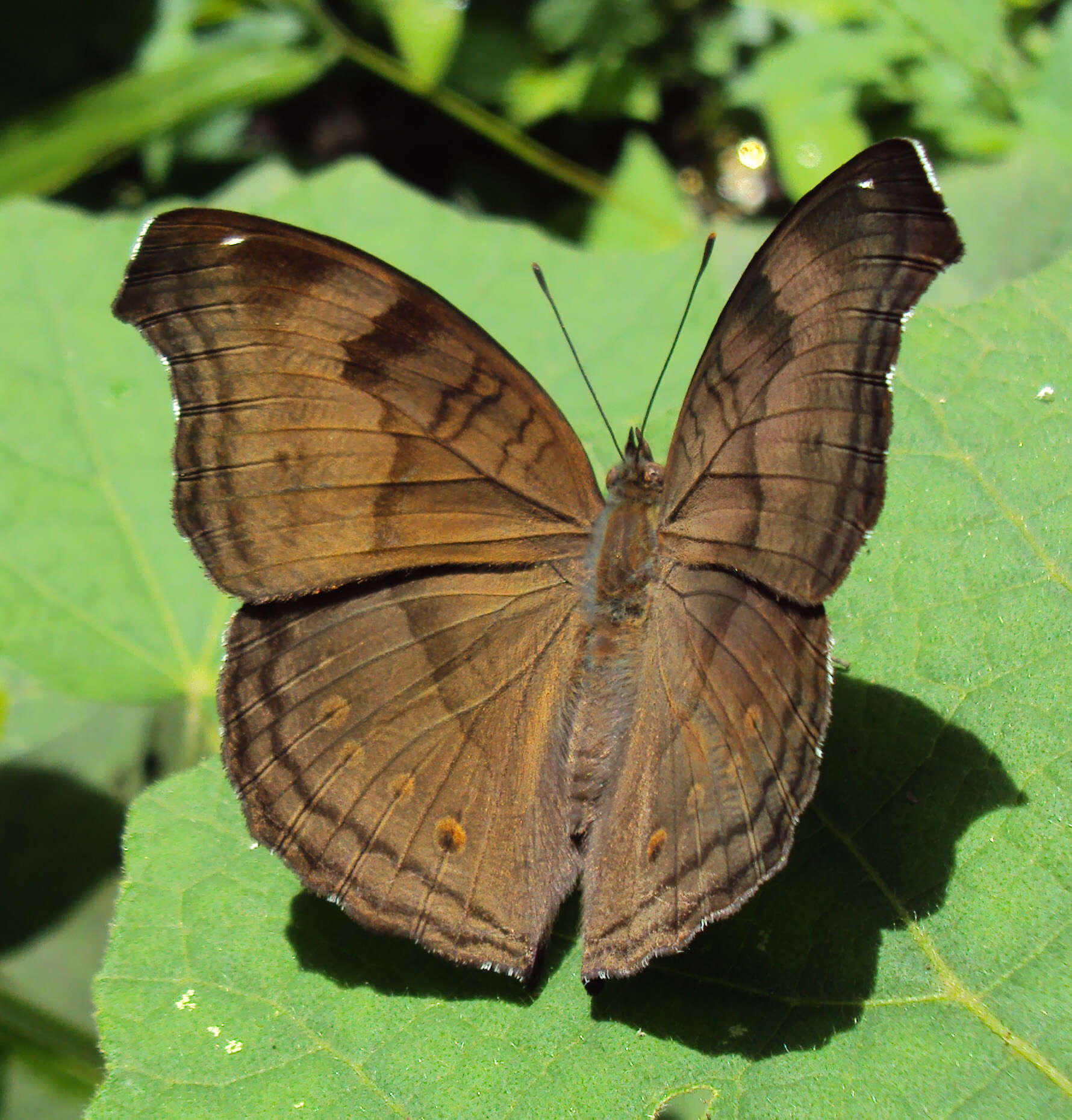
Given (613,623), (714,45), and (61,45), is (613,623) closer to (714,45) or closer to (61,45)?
(714,45)

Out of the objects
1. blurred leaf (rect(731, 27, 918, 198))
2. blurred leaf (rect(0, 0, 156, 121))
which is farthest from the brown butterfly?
blurred leaf (rect(0, 0, 156, 121))

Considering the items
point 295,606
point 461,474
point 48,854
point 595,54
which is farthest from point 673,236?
point 48,854

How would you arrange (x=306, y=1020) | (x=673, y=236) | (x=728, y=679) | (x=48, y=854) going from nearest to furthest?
(x=728, y=679) → (x=306, y=1020) → (x=48, y=854) → (x=673, y=236)

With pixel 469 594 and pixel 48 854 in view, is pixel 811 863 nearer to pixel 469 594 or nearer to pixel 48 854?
pixel 469 594

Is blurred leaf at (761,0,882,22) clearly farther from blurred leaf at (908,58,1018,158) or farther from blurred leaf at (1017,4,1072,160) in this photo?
blurred leaf at (1017,4,1072,160)

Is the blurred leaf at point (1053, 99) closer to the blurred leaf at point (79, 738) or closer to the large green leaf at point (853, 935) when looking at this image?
the large green leaf at point (853, 935)
